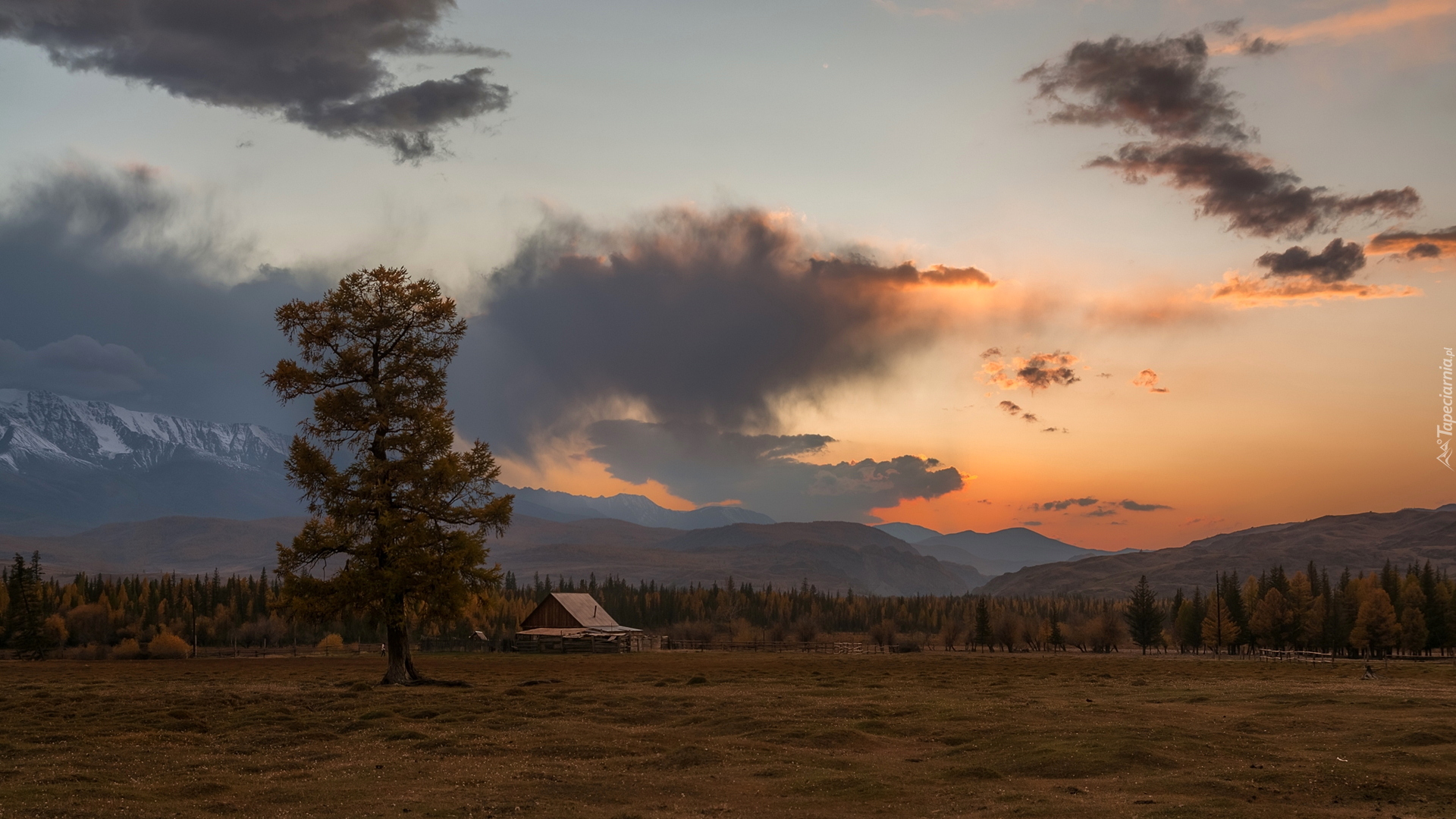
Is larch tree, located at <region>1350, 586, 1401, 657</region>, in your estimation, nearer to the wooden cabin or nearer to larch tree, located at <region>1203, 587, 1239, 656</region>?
larch tree, located at <region>1203, 587, 1239, 656</region>

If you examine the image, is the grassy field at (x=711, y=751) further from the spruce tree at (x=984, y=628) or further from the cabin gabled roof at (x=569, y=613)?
the spruce tree at (x=984, y=628)

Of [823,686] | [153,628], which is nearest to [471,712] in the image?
[823,686]

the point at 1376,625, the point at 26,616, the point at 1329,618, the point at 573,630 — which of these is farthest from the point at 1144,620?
the point at 26,616

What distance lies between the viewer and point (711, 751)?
1097 inches

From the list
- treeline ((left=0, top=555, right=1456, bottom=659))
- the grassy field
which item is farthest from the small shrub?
the grassy field

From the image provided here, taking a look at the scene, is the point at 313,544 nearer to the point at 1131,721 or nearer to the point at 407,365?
the point at 407,365

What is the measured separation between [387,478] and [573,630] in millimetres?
77090

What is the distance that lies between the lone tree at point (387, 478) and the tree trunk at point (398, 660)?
7cm

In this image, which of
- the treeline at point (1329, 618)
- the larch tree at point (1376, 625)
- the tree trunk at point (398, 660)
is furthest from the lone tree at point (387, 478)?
the larch tree at point (1376, 625)

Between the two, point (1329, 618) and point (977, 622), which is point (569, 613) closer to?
point (977, 622)

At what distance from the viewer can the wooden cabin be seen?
11144cm

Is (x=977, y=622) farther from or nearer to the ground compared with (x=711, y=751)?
nearer to the ground

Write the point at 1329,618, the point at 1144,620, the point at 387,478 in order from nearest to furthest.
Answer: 1. the point at 387,478
2. the point at 1329,618
3. the point at 1144,620

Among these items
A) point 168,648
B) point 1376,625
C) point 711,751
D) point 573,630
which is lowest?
point 168,648
